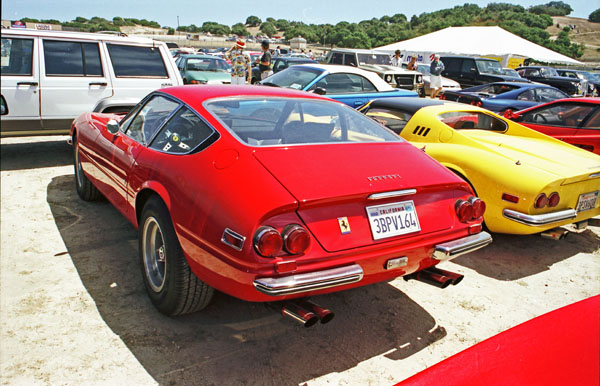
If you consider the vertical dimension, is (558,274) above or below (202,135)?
below

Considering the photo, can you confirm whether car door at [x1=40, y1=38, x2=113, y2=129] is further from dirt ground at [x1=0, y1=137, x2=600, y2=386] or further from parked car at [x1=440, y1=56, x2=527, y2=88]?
parked car at [x1=440, y1=56, x2=527, y2=88]

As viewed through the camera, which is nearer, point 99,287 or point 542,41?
point 99,287

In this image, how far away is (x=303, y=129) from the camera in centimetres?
312

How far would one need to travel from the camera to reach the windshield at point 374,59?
1606 cm

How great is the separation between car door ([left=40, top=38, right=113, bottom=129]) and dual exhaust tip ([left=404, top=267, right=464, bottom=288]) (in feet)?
18.1

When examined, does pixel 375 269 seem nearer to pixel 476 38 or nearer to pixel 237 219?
pixel 237 219

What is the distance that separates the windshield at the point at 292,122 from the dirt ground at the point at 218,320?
119cm

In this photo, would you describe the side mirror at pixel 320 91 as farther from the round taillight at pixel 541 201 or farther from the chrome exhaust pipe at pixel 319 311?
the chrome exhaust pipe at pixel 319 311

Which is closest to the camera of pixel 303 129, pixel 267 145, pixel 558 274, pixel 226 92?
pixel 267 145

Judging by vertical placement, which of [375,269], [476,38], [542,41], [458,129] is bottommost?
[375,269]

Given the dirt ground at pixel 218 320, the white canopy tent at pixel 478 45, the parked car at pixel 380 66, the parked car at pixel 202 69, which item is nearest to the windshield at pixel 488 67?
the parked car at pixel 380 66

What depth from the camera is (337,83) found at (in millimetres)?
8938

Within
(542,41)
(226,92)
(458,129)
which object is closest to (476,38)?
(458,129)

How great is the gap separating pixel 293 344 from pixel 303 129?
142 centimetres
